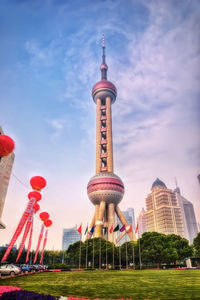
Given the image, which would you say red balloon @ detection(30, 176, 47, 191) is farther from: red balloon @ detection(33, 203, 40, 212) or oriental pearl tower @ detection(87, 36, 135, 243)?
oriental pearl tower @ detection(87, 36, 135, 243)

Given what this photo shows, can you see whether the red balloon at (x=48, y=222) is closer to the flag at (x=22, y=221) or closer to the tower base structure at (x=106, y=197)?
the flag at (x=22, y=221)

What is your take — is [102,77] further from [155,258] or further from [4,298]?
[4,298]

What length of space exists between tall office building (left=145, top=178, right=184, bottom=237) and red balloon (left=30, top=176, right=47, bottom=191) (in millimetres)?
117023

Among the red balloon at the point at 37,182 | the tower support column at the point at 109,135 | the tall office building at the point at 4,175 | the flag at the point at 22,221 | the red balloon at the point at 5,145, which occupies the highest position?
the tower support column at the point at 109,135

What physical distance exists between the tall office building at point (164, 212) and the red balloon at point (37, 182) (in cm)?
11702

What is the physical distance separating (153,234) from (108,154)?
1562 inches

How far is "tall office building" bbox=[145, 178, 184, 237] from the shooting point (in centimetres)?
12344

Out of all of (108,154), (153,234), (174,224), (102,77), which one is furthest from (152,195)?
(153,234)

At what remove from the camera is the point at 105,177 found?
252 feet

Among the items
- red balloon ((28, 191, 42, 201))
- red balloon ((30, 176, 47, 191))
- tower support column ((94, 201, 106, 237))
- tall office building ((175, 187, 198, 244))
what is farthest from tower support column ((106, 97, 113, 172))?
tall office building ((175, 187, 198, 244))

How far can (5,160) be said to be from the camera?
2572cm

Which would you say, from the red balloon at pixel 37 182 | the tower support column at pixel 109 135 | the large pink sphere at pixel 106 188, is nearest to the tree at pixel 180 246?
the large pink sphere at pixel 106 188

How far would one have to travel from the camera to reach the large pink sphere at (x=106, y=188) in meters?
75.8

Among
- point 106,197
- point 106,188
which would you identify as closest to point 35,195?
point 106,188
